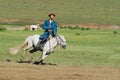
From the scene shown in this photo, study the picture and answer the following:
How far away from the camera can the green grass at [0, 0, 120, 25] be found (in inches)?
2605

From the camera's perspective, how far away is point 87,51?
2511cm

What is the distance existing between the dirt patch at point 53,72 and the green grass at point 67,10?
148ft

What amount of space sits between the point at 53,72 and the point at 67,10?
57.2 m

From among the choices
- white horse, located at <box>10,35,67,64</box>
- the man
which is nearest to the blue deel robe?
the man

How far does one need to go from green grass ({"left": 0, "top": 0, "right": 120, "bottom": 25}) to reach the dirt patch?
1781 inches

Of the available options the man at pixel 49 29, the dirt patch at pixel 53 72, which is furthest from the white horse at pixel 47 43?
the dirt patch at pixel 53 72

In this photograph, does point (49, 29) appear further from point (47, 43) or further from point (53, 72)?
point (53, 72)

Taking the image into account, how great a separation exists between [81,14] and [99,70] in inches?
2077

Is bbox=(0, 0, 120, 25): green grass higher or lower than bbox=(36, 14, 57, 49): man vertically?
lower

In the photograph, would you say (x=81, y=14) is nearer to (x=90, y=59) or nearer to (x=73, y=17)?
(x=73, y=17)

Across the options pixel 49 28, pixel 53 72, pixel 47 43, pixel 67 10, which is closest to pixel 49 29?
pixel 49 28

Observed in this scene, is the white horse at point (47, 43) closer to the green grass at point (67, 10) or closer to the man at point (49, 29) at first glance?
the man at point (49, 29)

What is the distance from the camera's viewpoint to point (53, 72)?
1667 cm

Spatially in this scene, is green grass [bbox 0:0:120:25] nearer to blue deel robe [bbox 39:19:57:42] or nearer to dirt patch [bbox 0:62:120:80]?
blue deel robe [bbox 39:19:57:42]
